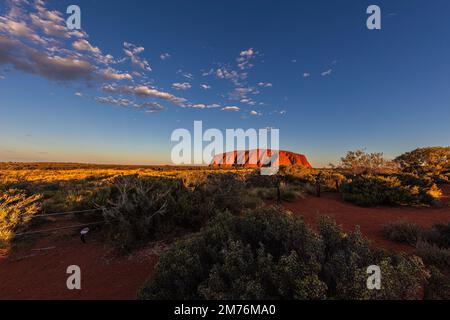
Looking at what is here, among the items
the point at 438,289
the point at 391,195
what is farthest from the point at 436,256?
the point at 391,195

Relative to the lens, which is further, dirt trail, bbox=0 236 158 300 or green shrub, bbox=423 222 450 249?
green shrub, bbox=423 222 450 249

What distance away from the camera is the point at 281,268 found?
7.23 ft

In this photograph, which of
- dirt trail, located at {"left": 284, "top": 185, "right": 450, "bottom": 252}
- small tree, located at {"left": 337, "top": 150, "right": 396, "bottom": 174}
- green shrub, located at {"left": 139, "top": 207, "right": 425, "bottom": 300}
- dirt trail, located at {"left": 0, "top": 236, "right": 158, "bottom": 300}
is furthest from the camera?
small tree, located at {"left": 337, "top": 150, "right": 396, "bottom": 174}

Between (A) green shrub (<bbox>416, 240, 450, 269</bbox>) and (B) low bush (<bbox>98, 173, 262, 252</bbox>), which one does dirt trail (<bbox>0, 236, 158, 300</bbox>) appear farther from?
(A) green shrub (<bbox>416, 240, 450, 269</bbox>)

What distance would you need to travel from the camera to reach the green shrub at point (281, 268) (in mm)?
1991

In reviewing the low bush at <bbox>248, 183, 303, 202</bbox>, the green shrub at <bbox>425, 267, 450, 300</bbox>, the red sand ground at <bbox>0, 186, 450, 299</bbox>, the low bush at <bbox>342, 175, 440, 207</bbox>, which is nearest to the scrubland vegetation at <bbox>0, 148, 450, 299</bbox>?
the green shrub at <bbox>425, 267, 450, 300</bbox>

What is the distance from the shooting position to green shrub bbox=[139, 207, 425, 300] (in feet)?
6.53

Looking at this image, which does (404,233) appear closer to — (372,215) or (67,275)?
(372,215)

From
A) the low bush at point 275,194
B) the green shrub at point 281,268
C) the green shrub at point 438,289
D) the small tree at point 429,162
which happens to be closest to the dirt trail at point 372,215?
the low bush at point 275,194

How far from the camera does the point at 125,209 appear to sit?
6066 mm

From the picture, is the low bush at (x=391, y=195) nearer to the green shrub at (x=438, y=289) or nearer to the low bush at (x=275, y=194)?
the low bush at (x=275, y=194)

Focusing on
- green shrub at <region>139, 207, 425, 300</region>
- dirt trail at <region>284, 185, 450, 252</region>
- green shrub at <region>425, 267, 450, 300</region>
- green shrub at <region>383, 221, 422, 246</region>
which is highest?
→ green shrub at <region>139, 207, 425, 300</region>
